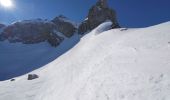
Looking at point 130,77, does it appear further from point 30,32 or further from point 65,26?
point 30,32

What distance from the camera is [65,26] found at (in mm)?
114188

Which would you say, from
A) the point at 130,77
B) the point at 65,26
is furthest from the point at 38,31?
the point at 130,77

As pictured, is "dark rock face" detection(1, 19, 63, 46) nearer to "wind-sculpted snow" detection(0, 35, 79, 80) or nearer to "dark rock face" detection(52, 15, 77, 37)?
"dark rock face" detection(52, 15, 77, 37)

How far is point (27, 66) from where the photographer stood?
83.9 m

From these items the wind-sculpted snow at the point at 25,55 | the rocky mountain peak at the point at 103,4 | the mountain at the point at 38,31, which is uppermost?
the rocky mountain peak at the point at 103,4

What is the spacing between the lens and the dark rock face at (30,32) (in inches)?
4537

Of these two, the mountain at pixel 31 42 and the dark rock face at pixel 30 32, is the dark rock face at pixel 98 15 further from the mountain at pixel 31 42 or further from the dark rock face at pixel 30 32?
the dark rock face at pixel 30 32

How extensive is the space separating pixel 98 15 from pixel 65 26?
99.1ft

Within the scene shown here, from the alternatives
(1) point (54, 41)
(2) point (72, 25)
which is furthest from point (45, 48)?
(2) point (72, 25)

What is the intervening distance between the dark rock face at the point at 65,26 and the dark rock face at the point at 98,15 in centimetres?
1633

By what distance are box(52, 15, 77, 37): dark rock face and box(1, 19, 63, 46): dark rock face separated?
269 cm

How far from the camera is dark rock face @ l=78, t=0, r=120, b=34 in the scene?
86500 millimetres

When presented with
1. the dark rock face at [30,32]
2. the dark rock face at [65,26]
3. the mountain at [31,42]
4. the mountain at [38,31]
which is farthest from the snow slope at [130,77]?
the dark rock face at [30,32]

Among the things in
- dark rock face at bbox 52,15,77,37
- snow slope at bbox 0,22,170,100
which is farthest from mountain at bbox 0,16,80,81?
snow slope at bbox 0,22,170,100
